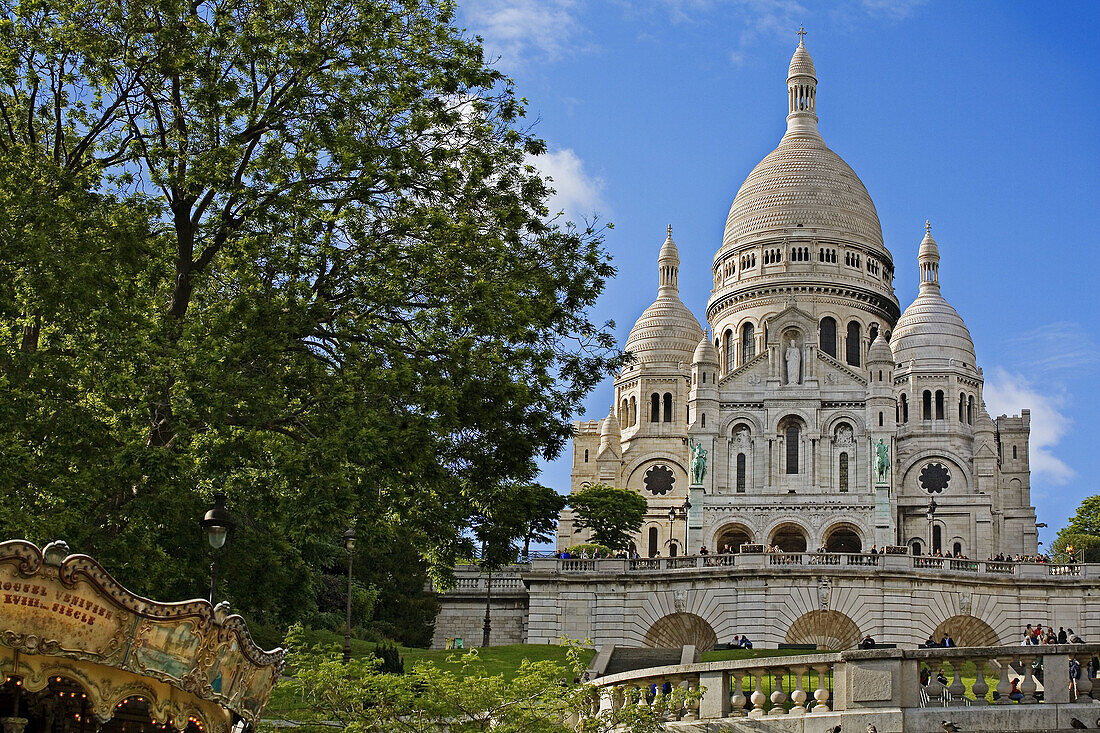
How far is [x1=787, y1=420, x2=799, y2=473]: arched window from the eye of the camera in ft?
290

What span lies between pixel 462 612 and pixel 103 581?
144 feet

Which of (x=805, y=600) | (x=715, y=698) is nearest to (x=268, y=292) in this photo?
(x=715, y=698)

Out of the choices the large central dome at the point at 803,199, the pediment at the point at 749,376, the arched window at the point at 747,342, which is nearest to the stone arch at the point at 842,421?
the pediment at the point at 749,376

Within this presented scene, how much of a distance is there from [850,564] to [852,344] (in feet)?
161

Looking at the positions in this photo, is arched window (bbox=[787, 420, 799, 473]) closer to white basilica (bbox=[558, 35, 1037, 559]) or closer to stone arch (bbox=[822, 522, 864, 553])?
white basilica (bbox=[558, 35, 1037, 559])

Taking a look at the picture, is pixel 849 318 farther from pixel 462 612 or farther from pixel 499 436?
pixel 499 436

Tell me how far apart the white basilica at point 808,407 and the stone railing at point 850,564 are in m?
25.0

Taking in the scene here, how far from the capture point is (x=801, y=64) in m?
115

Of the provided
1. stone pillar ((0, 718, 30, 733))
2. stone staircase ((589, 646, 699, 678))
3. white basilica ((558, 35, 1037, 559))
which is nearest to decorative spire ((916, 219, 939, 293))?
white basilica ((558, 35, 1037, 559))

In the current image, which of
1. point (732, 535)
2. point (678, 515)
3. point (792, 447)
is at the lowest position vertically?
point (732, 535)

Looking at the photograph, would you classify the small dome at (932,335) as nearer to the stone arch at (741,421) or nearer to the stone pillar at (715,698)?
the stone arch at (741,421)

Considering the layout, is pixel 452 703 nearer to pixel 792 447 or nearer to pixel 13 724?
pixel 13 724

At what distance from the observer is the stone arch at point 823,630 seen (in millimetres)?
50625

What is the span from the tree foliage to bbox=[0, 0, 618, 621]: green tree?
3.58 m
